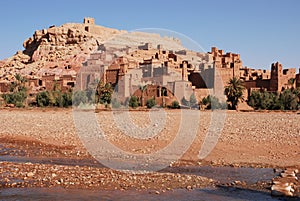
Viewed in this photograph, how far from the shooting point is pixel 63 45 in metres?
78.6

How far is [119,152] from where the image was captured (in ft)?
47.8

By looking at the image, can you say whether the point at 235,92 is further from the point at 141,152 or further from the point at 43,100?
the point at 141,152

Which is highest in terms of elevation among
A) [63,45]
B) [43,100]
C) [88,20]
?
[88,20]

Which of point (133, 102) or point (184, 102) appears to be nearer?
point (133, 102)

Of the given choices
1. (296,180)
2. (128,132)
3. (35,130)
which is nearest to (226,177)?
(296,180)

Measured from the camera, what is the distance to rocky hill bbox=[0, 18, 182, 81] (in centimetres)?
6862

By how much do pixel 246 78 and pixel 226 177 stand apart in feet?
126

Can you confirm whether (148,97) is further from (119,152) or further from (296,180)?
(296,180)

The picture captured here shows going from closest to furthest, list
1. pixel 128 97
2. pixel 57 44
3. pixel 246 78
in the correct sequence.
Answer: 1. pixel 128 97
2. pixel 246 78
3. pixel 57 44

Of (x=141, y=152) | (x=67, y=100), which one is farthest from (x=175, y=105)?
(x=141, y=152)

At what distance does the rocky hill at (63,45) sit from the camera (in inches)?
2702

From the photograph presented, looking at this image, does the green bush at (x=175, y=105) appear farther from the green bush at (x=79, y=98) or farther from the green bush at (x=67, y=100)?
the green bush at (x=67, y=100)

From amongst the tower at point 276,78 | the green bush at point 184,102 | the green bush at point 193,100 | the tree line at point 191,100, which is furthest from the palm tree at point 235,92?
the tower at point 276,78

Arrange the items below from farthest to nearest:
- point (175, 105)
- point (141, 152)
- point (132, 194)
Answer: point (175, 105)
point (141, 152)
point (132, 194)
